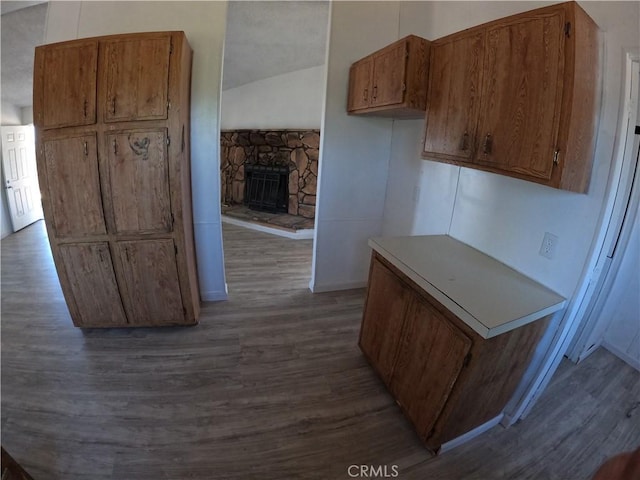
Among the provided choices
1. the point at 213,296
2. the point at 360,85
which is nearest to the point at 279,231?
the point at 213,296

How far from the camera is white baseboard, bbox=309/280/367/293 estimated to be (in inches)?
119

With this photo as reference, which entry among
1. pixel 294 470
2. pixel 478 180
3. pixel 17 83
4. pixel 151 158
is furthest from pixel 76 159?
pixel 17 83

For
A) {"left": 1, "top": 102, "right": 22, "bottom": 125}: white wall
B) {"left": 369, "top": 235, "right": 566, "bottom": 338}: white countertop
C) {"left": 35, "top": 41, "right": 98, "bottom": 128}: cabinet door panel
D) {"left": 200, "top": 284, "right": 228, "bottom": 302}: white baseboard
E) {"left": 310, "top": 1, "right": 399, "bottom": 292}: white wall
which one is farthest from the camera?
{"left": 1, "top": 102, "right": 22, "bottom": 125}: white wall

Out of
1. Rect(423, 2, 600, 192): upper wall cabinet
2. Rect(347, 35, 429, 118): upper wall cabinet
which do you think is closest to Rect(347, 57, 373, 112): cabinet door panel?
Rect(347, 35, 429, 118): upper wall cabinet

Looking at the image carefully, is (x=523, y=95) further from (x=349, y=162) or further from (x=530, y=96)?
(x=349, y=162)

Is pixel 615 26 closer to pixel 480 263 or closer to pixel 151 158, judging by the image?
pixel 480 263

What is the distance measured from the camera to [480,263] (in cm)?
170

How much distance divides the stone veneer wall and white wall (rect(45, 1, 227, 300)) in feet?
9.00

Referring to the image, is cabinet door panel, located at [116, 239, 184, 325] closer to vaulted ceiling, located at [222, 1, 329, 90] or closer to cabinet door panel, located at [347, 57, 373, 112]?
cabinet door panel, located at [347, 57, 373, 112]

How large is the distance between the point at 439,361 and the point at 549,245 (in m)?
0.81

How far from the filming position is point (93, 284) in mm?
2129

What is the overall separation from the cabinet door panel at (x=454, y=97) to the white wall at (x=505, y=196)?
1.01 feet

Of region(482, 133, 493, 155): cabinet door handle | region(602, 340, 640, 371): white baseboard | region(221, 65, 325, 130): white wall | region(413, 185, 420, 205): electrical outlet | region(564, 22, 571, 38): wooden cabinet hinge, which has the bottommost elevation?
region(602, 340, 640, 371): white baseboard

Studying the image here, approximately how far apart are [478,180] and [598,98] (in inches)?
27.5
